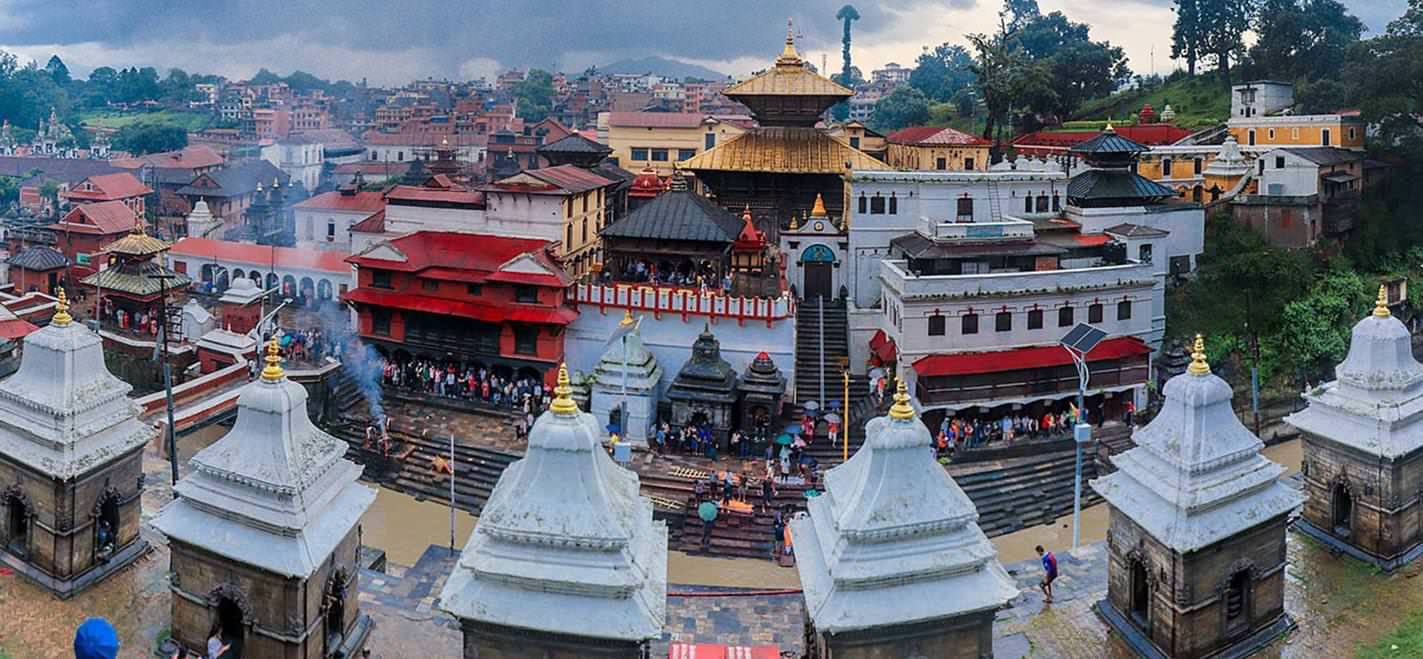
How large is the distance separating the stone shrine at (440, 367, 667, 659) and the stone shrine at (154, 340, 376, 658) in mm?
2587

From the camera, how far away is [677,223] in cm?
3366

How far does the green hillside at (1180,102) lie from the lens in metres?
59.1

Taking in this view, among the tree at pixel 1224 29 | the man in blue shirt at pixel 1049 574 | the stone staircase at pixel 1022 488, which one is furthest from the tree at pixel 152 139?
the man in blue shirt at pixel 1049 574

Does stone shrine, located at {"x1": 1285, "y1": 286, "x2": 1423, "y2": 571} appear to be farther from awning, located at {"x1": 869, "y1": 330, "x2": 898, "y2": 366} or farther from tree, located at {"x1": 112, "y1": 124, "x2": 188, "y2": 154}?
tree, located at {"x1": 112, "y1": 124, "x2": 188, "y2": 154}

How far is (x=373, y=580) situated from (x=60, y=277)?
27363 mm

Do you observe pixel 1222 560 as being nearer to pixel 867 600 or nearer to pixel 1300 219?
pixel 867 600

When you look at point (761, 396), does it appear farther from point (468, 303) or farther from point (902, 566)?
point (902, 566)

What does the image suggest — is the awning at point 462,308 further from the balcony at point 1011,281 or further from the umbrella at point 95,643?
the umbrella at point 95,643

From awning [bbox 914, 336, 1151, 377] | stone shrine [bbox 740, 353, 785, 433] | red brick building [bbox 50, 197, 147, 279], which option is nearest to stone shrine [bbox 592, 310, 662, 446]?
stone shrine [bbox 740, 353, 785, 433]

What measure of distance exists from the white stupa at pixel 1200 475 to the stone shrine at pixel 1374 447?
10.1ft

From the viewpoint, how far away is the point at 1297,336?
32.4 m

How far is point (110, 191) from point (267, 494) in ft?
150

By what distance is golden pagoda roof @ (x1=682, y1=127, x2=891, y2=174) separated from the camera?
3806 cm

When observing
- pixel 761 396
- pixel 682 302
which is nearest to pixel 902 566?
pixel 761 396
